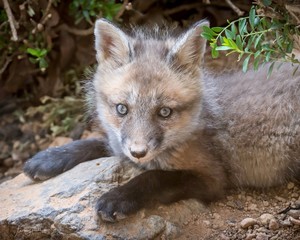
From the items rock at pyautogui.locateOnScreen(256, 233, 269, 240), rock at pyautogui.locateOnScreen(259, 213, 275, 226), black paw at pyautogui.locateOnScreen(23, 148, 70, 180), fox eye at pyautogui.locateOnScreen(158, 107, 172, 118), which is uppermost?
fox eye at pyautogui.locateOnScreen(158, 107, 172, 118)

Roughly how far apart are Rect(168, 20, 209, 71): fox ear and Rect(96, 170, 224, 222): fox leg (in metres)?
0.62

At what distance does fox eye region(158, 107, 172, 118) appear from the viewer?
2.94 metres

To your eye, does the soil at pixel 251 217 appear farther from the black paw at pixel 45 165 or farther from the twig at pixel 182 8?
the twig at pixel 182 8

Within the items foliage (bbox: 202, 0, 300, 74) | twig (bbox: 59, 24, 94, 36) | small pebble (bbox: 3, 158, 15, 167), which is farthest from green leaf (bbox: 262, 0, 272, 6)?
small pebble (bbox: 3, 158, 15, 167)

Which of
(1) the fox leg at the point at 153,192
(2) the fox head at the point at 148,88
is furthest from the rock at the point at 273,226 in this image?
(2) the fox head at the point at 148,88

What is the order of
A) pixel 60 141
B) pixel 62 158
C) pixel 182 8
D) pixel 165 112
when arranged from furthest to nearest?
pixel 182 8 < pixel 60 141 < pixel 62 158 < pixel 165 112

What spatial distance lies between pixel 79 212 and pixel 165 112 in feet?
2.35

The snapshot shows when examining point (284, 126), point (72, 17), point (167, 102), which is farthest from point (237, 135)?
point (72, 17)

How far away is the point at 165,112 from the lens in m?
2.95

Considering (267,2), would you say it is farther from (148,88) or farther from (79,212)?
(79,212)

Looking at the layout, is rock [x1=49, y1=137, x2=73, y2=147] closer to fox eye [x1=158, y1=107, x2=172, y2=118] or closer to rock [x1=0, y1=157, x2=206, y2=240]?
rock [x1=0, y1=157, x2=206, y2=240]

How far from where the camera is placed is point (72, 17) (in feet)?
15.6

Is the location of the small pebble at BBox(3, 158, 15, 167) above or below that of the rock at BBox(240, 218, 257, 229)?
above

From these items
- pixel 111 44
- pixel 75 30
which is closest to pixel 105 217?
pixel 111 44
